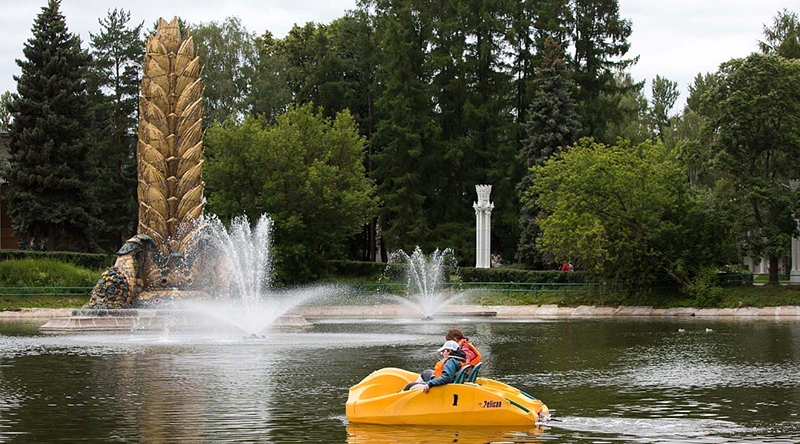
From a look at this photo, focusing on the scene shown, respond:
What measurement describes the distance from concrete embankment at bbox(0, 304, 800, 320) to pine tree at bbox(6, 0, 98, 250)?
49.4ft

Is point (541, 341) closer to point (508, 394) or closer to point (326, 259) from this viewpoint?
point (508, 394)

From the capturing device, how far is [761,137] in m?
50.6

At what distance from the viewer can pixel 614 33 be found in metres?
70.6

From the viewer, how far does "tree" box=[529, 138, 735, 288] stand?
50.2 meters

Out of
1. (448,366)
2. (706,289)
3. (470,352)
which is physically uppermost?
(706,289)

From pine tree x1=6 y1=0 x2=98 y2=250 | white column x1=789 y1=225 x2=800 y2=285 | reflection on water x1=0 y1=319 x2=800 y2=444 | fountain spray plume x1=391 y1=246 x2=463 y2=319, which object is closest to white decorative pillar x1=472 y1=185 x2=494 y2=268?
fountain spray plume x1=391 y1=246 x2=463 y2=319

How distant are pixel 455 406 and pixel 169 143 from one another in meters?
32.4

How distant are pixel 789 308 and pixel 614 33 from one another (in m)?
28.8

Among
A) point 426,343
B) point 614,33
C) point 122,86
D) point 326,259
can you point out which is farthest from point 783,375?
point 122,86

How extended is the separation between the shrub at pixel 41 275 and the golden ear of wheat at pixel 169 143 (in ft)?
21.9

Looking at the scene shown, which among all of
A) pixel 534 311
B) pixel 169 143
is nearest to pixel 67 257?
pixel 169 143

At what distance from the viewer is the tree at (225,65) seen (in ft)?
252

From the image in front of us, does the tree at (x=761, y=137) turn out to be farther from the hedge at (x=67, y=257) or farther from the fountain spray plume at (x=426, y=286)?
the hedge at (x=67, y=257)

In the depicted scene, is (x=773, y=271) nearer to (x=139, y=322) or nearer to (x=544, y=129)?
(x=544, y=129)
